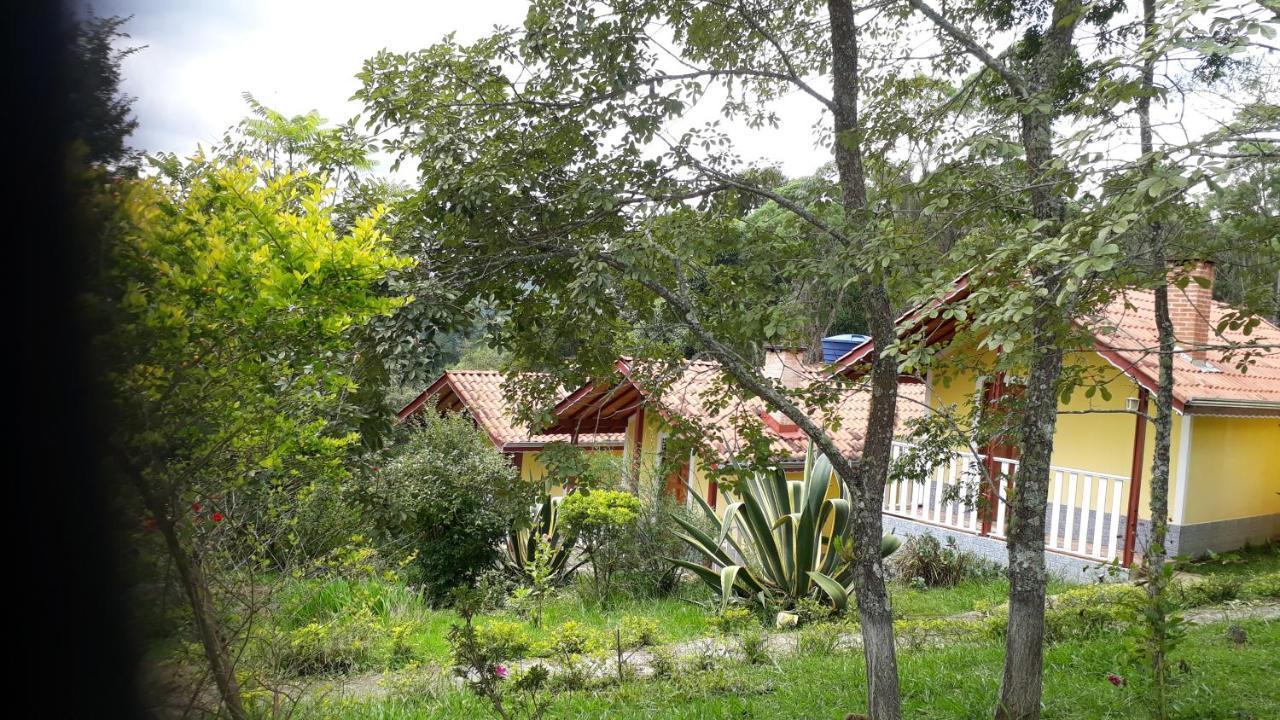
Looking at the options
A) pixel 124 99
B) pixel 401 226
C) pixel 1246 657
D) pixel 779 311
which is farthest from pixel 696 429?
pixel 1246 657

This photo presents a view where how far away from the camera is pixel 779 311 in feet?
14.3

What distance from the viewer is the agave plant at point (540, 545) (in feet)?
33.4

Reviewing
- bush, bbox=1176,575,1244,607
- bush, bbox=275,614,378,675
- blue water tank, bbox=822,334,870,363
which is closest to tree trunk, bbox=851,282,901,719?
bush, bbox=275,614,378,675

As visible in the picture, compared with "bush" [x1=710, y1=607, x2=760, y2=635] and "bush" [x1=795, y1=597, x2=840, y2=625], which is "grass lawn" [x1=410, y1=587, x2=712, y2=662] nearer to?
"bush" [x1=710, y1=607, x2=760, y2=635]

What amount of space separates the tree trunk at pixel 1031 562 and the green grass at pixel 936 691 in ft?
1.59

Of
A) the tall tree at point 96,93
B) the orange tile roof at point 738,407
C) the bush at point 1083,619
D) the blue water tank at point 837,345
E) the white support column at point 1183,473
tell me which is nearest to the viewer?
the tall tree at point 96,93

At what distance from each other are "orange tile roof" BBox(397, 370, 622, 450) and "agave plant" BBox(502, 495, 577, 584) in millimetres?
2815

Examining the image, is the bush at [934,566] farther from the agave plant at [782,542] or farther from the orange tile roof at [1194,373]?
the orange tile roof at [1194,373]

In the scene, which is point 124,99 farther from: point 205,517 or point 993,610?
point 993,610

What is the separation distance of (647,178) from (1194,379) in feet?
28.2

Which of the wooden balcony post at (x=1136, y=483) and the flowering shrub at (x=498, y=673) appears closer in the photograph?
the flowering shrub at (x=498, y=673)

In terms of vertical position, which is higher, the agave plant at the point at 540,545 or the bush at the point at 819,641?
the bush at the point at 819,641

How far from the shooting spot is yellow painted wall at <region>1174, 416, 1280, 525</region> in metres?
10.3

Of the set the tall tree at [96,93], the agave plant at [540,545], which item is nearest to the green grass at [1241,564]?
the agave plant at [540,545]
